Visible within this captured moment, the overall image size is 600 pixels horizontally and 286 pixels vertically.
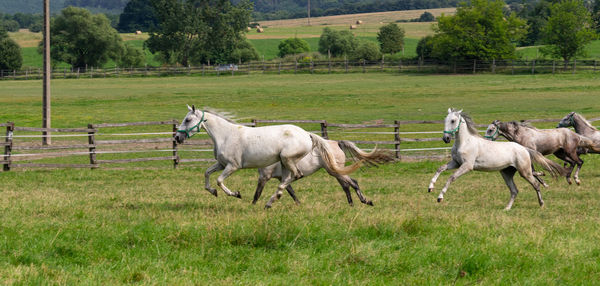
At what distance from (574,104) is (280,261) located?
3628cm

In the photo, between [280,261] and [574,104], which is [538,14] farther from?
[280,261]

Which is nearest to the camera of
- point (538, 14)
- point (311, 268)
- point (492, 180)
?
point (311, 268)

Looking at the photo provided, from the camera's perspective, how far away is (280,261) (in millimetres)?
7387

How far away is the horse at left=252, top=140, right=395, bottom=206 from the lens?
12.0 metres

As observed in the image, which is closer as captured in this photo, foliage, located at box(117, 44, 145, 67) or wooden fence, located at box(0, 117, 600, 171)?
wooden fence, located at box(0, 117, 600, 171)

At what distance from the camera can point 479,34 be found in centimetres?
7162

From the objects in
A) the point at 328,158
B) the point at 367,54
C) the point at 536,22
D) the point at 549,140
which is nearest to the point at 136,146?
the point at 549,140

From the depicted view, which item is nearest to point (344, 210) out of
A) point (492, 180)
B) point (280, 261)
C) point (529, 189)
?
point (280, 261)

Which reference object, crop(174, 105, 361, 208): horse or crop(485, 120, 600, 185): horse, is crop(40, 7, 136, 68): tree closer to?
crop(485, 120, 600, 185): horse

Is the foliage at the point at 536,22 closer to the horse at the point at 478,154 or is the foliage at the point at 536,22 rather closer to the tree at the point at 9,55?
the tree at the point at 9,55

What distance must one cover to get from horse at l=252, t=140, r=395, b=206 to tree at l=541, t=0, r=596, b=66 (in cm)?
6755

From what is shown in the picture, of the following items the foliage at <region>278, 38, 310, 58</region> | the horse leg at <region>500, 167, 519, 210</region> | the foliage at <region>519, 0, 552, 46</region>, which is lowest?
the horse leg at <region>500, 167, 519, 210</region>

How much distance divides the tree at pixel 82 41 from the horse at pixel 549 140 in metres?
81.6

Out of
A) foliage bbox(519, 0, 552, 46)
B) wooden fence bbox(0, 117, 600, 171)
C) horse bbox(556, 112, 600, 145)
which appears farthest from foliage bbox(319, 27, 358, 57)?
horse bbox(556, 112, 600, 145)
